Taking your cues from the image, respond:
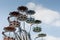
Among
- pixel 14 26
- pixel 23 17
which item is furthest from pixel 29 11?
pixel 14 26

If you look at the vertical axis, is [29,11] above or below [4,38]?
above

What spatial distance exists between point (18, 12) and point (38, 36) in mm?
5764

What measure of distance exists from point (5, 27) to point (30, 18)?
4.67 m

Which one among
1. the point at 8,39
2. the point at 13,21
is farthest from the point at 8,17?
the point at 8,39

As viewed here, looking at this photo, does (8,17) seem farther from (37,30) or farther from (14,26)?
(37,30)

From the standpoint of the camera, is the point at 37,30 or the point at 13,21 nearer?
the point at 13,21

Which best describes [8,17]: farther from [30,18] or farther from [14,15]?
[30,18]

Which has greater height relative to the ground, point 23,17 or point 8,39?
point 23,17

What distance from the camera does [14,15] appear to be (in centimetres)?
3481

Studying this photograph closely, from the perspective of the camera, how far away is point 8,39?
113 ft

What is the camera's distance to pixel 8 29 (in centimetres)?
3453

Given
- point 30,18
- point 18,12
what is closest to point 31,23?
point 30,18

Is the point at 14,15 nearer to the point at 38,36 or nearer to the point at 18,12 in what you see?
the point at 18,12

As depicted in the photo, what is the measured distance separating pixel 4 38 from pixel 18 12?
4239mm
